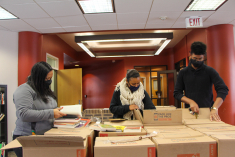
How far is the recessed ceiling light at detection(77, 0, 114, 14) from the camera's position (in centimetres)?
277

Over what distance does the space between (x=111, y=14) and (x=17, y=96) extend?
2.50 m

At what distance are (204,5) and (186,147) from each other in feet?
9.90

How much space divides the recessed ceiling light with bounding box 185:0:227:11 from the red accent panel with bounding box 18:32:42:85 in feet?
11.4

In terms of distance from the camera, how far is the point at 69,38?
551 centimetres

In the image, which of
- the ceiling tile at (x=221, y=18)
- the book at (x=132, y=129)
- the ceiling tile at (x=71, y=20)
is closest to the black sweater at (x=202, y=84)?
the book at (x=132, y=129)

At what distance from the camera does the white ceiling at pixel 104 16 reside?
2795 mm

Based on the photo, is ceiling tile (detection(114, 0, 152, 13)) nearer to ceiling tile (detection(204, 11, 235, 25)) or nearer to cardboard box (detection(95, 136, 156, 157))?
ceiling tile (detection(204, 11, 235, 25))

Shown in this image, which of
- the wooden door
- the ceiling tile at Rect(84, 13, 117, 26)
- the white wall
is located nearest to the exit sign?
the ceiling tile at Rect(84, 13, 117, 26)

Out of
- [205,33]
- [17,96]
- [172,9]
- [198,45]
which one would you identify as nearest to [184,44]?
[205,33]

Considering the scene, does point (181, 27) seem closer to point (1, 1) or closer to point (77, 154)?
point (1, 1)

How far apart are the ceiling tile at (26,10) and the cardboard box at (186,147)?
9.71ft

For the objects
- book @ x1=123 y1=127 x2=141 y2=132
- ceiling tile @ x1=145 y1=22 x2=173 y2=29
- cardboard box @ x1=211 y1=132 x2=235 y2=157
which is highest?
ceiling tile @ x1=145 y1=22 x2=173 y2=29

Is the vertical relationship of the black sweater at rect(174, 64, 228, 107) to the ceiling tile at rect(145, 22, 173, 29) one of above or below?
below

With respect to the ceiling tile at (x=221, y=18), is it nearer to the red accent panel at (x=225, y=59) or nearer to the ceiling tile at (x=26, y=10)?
the red accent panel at (x=225, y=59)
